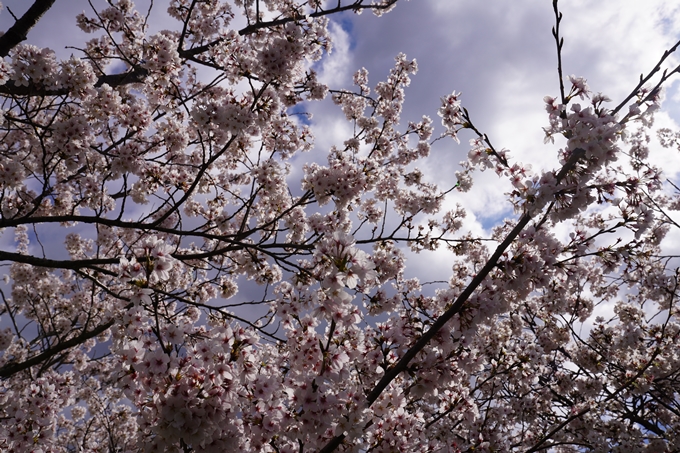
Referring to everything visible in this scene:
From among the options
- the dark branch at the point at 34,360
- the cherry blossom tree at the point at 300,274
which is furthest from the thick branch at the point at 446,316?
→ the dark branch at the point at 34,360

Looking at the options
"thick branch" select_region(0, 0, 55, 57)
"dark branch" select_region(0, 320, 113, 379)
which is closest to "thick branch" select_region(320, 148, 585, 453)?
"dark branch" select_region(0, 320, 113, 379)

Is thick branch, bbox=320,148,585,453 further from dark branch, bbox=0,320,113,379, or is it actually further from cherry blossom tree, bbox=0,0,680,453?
dark branch, bbox=0,320,113,379

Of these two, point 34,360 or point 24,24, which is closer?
point 24,24

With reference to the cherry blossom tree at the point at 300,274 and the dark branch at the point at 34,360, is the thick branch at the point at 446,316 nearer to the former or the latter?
the cherry blossom tree at the point at 300,274

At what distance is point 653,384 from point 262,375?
7707 millimetres

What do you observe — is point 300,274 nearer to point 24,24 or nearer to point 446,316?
point 446,316

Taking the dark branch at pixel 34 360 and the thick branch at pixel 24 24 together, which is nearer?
the thick branch at pixel 24 24

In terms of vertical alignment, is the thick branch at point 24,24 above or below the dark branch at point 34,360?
above

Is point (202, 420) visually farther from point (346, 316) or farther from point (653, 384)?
point (653, 384)

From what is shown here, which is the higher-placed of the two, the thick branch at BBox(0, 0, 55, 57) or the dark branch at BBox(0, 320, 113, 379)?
the thick branch at BBox(0, 0, 55, 57)

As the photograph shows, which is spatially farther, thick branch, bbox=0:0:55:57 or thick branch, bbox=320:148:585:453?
thick branch, bbox=0:0:55:57

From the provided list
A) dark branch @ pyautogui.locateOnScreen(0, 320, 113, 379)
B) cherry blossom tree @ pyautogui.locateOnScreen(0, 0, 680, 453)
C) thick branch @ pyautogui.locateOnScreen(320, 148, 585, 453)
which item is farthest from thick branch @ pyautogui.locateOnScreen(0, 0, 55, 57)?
thick branch @ pyautogui.locateOnScreen(320, 148, 585, 453)

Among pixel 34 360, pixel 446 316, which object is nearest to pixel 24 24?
pixel 34 360

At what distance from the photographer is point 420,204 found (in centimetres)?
908
